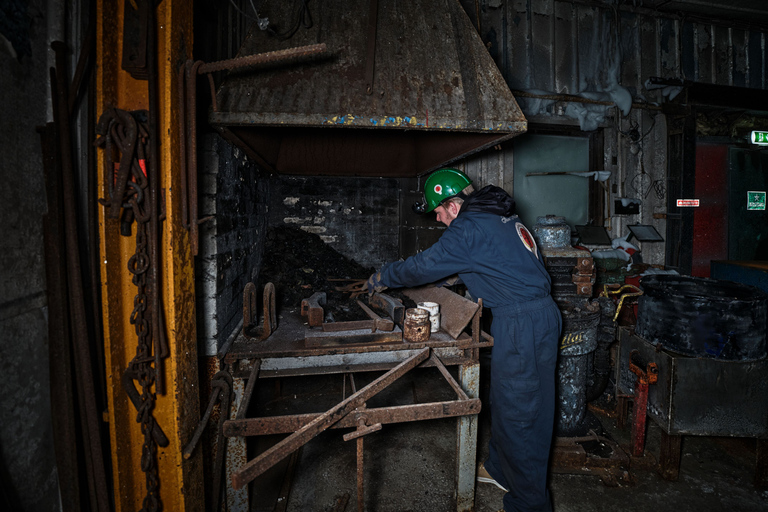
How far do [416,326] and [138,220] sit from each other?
1594mm

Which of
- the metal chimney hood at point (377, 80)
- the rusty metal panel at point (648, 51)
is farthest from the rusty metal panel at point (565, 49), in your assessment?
the metal chimney hood at point (377, 80)

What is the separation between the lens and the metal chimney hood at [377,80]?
6.84ft

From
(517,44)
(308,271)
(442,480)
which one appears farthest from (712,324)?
(517,44)

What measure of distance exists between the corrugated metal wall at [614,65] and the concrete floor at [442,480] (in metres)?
3.43

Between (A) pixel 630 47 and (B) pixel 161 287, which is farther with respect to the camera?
(A) pixel 630 47

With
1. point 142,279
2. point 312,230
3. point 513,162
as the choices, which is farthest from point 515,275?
point 513,162

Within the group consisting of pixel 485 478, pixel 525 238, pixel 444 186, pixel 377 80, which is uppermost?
pixel 377 80

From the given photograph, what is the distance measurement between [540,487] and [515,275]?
1420 mm

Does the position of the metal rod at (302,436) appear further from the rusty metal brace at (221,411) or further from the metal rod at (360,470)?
the rusty metal brace at (221,411)

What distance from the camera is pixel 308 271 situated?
394cm

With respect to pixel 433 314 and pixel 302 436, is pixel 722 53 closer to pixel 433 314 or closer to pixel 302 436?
pixel 433 314

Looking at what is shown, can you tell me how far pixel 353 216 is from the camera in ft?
16.0

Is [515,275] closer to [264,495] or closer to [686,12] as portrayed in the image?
[264,495]

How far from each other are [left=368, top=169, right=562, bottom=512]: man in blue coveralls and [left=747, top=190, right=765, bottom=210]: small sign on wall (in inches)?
231
